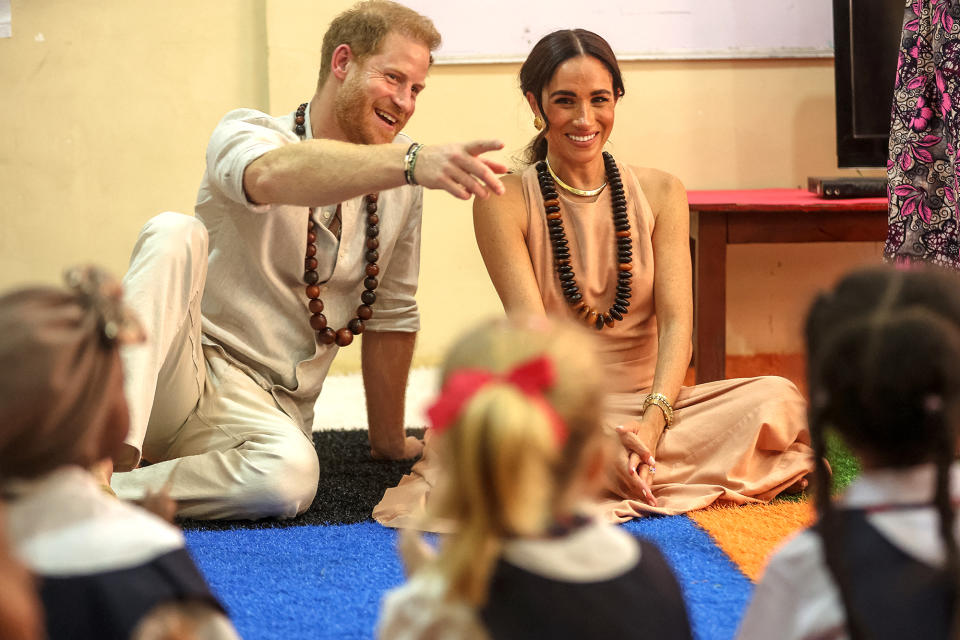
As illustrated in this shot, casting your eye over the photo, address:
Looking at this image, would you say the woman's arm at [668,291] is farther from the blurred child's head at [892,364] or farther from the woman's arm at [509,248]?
the blurred child's head at [892,364]

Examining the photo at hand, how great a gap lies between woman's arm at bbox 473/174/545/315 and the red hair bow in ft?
4.64

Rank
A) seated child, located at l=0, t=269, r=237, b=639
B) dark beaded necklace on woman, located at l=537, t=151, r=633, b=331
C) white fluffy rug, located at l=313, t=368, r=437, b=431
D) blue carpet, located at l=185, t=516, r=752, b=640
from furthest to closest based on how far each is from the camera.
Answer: white fluffy rug, located at l=313, t=368, r=437, b=431
dark beaded necklace on woman, located at l=537, t=151, r=633, b=331
blue carpet, located at l=185, t=516, r=752, b=640
seated child, located at l=0, t=269, r=237, b=639

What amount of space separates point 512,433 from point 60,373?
0.41m

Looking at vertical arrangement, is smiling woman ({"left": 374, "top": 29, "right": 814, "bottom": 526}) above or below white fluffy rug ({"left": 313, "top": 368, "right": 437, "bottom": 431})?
above

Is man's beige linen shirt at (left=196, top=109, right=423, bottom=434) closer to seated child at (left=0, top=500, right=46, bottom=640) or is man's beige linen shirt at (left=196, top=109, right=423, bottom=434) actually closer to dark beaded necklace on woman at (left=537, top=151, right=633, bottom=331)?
dark beaded necklace on woman at (left=537, top=151, right=633, bottom=331)

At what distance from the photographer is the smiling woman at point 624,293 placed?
2307 mm

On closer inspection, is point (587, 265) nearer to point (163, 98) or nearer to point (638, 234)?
point (638, 234)

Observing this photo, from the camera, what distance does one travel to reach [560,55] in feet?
8.04

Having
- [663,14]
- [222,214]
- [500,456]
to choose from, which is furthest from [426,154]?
[663,14]

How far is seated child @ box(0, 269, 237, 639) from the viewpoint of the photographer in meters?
0.94

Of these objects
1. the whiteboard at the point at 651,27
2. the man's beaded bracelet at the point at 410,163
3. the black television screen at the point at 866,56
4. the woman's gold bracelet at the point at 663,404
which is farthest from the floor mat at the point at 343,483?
the black television screen at the point at 866,56

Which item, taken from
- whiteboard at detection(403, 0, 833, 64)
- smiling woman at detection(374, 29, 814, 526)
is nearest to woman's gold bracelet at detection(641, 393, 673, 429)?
smiling woman at detection(374, 29, 814, 526)

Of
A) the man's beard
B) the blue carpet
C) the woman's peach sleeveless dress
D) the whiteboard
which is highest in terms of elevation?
the whiteboard

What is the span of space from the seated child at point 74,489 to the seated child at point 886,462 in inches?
22.6
